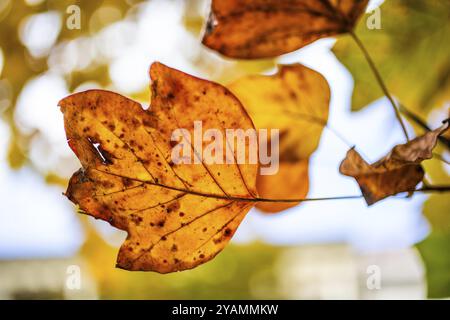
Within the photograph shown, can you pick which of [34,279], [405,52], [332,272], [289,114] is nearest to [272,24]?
[289,114]

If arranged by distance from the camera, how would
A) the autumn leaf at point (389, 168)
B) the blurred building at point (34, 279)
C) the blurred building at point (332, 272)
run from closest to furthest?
the autumn leaf at point (389, 168)
the blurred building at point (34, 279)
the blurred building at point (332, 272)

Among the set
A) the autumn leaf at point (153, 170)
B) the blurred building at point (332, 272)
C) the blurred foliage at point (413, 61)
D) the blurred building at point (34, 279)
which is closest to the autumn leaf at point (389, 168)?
the autumn leaf at point (153, 170)

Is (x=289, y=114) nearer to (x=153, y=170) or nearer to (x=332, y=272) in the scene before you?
(x=153, y=170)

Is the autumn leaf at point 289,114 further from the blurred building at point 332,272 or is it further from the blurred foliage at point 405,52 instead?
the blurred building at point 332,272

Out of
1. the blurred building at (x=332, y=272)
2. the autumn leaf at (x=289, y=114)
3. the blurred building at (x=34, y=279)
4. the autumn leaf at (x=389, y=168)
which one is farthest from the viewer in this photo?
the blurred building at (x=332, y=272)

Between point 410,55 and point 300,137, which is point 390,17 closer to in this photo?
point 410,55

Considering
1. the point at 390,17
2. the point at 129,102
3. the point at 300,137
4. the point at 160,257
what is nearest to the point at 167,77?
the point at 129,102

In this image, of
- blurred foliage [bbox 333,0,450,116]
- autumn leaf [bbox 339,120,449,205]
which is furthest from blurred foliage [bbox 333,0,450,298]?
autumn leaf [bbox 339,120,449,205]
